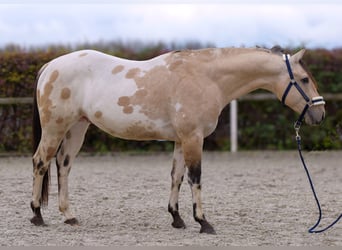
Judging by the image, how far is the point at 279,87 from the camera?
5836 mm

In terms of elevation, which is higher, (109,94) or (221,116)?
(109,94)

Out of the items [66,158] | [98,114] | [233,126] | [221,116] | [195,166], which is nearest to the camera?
[195,166]

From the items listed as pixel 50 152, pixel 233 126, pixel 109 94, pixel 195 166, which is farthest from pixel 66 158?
pixel 233 126

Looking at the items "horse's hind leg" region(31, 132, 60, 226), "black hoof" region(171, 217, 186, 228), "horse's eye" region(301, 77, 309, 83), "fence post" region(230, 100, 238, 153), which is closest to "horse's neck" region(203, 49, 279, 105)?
"horse's eye" region(301, 77, 309, 83)

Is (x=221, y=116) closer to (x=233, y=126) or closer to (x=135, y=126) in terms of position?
(x=233, y=126)

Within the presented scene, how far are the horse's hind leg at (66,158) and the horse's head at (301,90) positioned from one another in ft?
6.80

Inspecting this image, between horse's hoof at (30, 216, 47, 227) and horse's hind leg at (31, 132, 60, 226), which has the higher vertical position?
horse's hind leg at (31, 132, 60, 226)

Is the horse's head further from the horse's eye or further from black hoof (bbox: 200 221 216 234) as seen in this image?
black hoof (bbox: 200 221 216 234)

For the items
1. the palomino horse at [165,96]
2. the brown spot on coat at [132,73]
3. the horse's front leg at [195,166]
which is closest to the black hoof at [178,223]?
the palomino horse at [165,96]

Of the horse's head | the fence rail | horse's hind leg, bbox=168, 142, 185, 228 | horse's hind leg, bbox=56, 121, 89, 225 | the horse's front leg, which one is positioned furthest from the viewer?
the fence rail

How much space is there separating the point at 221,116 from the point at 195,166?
23.4 ft

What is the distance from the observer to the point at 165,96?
574 cm

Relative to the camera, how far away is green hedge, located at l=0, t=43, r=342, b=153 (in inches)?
475

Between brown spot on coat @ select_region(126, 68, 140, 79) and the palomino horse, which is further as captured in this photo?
brown spot on coat @ select_region(126, 68, 140, 79)
